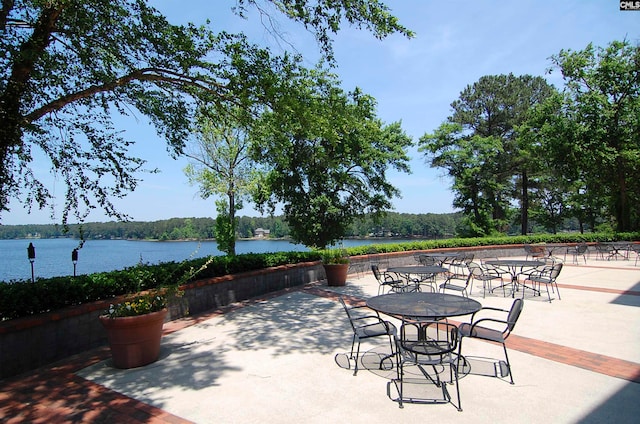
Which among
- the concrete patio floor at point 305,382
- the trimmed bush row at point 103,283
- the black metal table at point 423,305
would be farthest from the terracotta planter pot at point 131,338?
the black metal table at point 423,305

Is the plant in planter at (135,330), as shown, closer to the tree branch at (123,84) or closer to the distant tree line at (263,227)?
the tree branch at (123,84)

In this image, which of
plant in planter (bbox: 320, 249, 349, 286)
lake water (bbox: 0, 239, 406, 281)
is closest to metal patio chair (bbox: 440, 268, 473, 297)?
plant in planter (bbox: 320, 249, 349, 286)

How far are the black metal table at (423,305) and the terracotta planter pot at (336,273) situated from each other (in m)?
4.76

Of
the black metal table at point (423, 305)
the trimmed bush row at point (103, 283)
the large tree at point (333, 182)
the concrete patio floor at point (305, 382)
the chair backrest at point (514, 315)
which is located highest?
the large tree at point (333, 182)

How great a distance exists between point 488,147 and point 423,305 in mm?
22799

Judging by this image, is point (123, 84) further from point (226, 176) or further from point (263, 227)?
point (263, 227)

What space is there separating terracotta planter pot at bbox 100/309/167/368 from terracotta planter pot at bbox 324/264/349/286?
18.8 feet

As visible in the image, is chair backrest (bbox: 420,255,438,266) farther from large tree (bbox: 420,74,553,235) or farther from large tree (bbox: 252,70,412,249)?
large tree (bbox: 420,74,553,235)

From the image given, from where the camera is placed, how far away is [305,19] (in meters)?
6.33

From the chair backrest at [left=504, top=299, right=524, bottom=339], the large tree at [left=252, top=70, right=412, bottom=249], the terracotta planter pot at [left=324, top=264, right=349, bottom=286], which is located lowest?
the terracotta planter pot at [left=324, top=264, right=349, bottom=286]

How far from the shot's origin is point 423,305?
4.14 meters

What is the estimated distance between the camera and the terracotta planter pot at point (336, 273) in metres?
9.55

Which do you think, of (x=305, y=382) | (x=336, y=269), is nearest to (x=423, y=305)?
(x=305, y=382)

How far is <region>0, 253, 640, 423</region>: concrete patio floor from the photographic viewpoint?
3105mm
